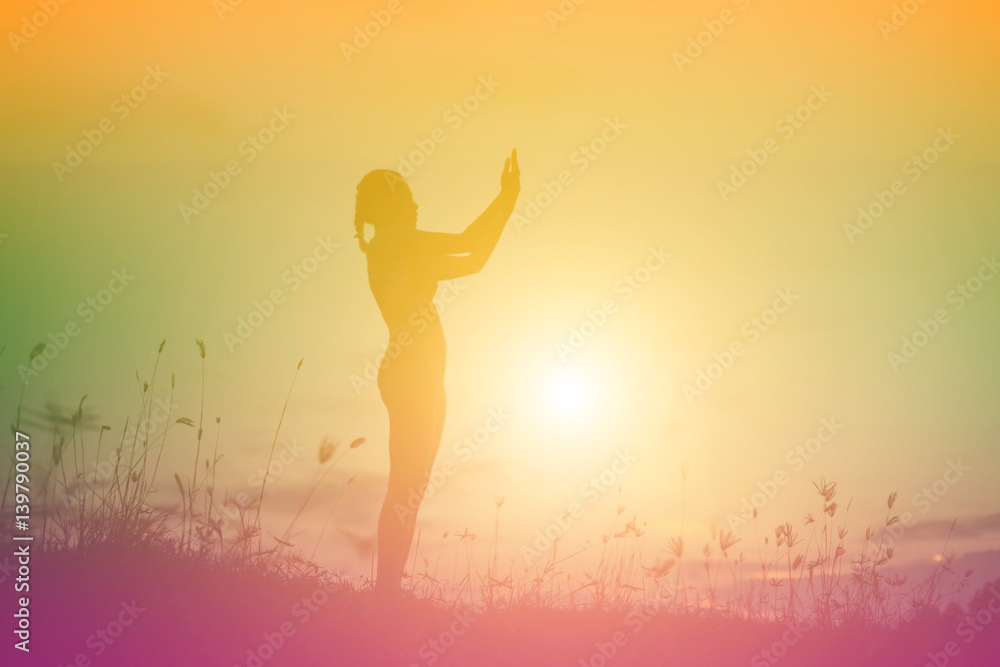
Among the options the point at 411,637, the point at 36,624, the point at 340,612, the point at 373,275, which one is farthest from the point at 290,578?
the point at 373,275

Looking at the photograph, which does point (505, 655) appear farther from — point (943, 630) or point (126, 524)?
point (943, 630)

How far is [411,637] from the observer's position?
18.8 feet

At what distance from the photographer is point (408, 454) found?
6.79 meters

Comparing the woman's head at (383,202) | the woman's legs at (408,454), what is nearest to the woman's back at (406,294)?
the woman's head at (383,202)

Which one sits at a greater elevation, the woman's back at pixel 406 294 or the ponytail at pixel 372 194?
the ponytail at pixel 372 194

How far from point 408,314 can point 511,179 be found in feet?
4.60

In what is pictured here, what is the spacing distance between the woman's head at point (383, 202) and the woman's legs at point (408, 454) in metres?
1.41

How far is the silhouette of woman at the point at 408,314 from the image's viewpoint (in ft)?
22.1

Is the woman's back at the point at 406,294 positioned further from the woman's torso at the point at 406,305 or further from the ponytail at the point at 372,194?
the ponytail at the point at 372,194

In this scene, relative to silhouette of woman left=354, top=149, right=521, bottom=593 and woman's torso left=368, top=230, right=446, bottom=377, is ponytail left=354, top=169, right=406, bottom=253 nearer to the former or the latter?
silhouette of woman left=354, top=149, right=521, bottom=593

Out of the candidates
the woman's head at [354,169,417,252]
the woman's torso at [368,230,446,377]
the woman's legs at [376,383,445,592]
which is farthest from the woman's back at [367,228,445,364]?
the woman's legs at [376,383,445,592]

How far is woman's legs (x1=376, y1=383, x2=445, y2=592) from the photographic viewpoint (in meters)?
6.68

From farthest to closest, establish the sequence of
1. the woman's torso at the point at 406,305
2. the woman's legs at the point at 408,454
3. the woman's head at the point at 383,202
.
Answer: the woman's head at the point at 383,202
the woman's torso at the point at 406,305
the woman's legs at the point at 408,454

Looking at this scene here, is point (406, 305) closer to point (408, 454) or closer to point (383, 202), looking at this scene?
point (383, 202)
